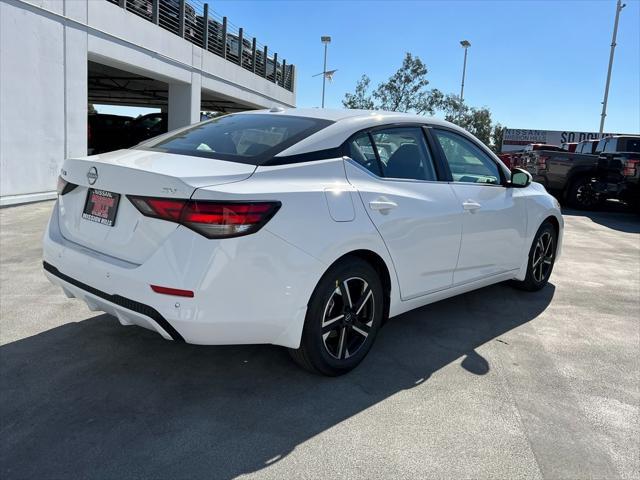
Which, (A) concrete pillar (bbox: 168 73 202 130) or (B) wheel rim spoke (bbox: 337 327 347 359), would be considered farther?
(A) concrete pillar (bbox: 168 73 202 130)

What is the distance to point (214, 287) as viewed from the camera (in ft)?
8.69

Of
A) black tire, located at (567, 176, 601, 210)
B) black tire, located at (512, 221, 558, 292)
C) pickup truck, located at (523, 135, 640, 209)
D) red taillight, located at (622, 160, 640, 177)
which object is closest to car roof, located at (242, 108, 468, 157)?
black tire, located at (512, 221, 558, 292)

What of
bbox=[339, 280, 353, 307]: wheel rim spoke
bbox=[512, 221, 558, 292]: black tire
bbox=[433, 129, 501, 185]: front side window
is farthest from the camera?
bbox=[512, 221, 558, 292]: black tire

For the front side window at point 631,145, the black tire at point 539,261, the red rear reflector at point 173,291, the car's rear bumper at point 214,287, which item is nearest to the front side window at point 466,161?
the black tire at point 539,261

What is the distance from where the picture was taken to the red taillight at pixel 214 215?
2.62 metres

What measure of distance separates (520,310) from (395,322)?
1278mm

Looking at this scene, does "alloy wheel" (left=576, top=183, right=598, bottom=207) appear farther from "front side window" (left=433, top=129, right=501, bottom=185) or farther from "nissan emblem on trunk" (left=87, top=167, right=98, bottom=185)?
"nissan emblem on trunk" (left=87, top=167, right=98, bottom=185)

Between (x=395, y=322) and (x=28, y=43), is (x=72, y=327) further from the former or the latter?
(x=28, y=43)

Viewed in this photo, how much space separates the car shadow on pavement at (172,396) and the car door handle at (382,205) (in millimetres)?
1024

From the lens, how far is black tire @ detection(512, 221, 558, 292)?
523 cm

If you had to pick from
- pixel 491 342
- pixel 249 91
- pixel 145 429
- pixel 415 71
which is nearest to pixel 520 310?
pixel 491 342

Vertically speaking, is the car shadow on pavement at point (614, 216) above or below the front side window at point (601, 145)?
below

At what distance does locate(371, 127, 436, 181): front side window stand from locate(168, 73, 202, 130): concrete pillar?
42.4ft

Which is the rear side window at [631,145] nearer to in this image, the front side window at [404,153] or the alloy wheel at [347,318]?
the front side window at [404,153]
